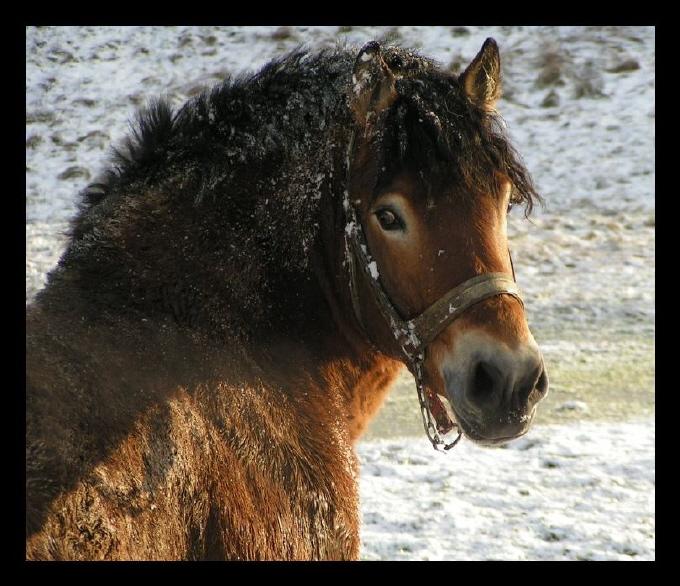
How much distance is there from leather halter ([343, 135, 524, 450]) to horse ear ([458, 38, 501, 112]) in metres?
0.48

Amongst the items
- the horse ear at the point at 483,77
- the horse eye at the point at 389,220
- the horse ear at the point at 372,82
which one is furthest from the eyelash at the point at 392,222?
the horse ear at the point at 483,77

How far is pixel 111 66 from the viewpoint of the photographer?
543 inches

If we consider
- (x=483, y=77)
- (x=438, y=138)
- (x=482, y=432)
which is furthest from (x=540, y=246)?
(x=482, y=432)

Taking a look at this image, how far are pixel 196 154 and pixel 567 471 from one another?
4085mm

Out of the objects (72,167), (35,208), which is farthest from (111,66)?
(35,208)

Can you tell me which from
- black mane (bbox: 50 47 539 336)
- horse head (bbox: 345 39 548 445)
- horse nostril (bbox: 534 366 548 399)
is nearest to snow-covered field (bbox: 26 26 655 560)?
black mane (bbox: 50 47 539 336)

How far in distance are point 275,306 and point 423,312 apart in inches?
22.1

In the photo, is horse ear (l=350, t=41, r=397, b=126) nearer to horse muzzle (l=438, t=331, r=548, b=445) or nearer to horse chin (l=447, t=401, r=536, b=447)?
horse muzzle (l=438, t=331, r=548, b=445)

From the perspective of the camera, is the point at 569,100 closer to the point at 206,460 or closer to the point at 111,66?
the point at 111,66

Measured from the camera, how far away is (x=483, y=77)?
297 centimetres

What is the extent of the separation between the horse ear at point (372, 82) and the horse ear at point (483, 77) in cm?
30

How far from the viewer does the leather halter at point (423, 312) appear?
2.62 meters

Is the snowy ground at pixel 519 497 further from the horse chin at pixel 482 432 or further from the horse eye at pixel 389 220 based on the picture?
the horse eye at pixel 389 220

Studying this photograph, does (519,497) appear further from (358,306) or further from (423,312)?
(423,312)
